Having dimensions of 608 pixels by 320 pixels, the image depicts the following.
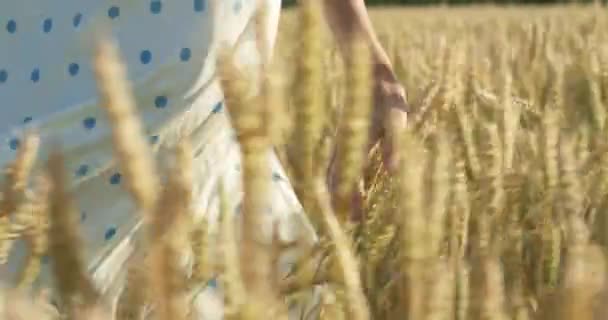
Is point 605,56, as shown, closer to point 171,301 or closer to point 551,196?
point 551,196

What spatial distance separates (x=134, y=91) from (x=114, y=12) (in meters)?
0.07

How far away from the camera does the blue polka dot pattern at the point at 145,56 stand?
97cm

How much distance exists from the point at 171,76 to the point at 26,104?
144mm

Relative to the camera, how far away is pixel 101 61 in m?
0.23

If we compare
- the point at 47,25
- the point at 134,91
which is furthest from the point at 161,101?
the point at 47,25

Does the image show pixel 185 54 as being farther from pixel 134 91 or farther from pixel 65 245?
pixel 65 245

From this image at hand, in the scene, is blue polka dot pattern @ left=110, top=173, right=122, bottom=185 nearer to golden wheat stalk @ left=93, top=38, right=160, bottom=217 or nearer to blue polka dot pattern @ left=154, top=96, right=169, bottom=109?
blue polka dot pattern @ left=154, top=96, right=169, bottom=109

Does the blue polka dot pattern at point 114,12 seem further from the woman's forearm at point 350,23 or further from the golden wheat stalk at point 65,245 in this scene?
the golden wheat stalk at point 65,245

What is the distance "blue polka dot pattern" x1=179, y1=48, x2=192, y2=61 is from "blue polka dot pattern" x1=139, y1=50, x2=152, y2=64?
0.04 m

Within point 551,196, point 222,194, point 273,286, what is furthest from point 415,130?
point 273,286

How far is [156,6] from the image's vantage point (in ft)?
3.18

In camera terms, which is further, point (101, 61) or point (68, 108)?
point (68, 108)

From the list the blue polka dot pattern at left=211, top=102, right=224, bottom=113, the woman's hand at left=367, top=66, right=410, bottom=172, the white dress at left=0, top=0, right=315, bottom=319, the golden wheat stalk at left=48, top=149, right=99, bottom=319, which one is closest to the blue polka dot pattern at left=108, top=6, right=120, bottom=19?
the white dress at left=0, top=0, right=315, bottom=319

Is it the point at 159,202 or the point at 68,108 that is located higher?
the point at 159,202
